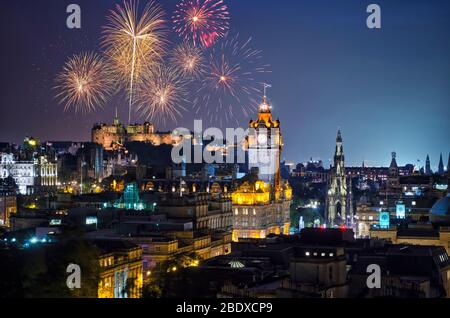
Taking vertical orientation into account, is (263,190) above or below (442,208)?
above

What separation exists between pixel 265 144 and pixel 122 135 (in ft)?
196

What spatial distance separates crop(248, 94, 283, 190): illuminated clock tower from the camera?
130875 millimetres

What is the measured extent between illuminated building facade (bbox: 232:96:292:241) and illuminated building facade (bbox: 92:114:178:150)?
5242 cm

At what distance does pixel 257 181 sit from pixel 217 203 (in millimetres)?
17405

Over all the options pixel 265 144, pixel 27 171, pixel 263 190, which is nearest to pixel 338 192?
pixel 265 144

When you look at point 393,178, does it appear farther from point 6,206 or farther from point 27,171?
point 6,206

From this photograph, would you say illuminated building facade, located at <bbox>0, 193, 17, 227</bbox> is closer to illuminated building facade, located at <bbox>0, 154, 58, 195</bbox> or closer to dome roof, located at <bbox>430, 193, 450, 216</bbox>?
illuminated building facade, located at <bbox>0, 154, 58, 195</bbox>

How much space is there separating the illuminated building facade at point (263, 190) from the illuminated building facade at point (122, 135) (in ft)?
172

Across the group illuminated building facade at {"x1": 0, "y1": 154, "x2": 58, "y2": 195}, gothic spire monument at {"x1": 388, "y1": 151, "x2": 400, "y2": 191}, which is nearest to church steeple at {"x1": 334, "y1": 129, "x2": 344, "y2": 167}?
gothic spire monument at {"x1": 388, "y1": 151, "x2": 400, "y2": 191}

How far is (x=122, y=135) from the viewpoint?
618 ft

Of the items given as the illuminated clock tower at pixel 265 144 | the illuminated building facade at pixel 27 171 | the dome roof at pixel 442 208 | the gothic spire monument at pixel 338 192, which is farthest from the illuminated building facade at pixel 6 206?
the gothic spire monument at pixel 338 192

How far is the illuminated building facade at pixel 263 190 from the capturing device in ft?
382

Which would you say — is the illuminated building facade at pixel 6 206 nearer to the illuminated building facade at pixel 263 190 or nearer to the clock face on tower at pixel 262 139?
the illuminated building facade at pixel 263 190
